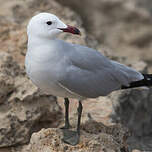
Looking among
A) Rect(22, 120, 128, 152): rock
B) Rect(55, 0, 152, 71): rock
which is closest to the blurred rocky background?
Rect(22, 120, 128, 152): rock

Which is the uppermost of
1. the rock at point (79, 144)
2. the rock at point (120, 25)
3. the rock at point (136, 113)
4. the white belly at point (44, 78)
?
the rock at point (120, 25)

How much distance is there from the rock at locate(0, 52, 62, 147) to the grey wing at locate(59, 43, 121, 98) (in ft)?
2.57

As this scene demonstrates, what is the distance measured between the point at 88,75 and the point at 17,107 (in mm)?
972

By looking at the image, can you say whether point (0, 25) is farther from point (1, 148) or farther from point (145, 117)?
point (145, 117)

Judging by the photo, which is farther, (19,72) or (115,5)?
(115,5)

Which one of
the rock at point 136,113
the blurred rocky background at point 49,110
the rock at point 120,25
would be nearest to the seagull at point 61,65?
the blurred rocky background at point 49,110

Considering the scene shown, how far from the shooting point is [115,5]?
10070 mm

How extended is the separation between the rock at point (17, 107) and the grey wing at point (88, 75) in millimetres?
785

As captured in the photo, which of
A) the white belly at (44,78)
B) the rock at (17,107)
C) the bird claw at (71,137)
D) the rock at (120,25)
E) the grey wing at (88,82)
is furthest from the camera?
the rock at (120,25)

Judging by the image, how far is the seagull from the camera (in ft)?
13.3

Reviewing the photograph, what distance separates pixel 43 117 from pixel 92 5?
5.43m

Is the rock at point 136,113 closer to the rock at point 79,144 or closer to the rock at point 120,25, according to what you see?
the rock at point 79,144

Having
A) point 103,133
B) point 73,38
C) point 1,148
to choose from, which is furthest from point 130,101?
point 1,148

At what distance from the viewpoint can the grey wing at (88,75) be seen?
4.18m
